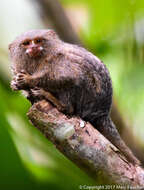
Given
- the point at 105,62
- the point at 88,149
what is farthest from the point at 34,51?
the point at 105,62

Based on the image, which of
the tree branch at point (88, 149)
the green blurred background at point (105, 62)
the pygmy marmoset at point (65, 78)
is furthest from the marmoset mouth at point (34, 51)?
the tree branch at point (88, 149)

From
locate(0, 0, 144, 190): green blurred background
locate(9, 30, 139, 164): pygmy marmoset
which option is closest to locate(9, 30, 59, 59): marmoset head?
locate(9, 30, 139, 164): pygmy marmoset

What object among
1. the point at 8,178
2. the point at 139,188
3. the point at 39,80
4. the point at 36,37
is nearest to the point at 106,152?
the point at 139,188

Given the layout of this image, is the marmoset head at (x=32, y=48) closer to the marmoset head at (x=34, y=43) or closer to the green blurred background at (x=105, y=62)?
the marmoset head at (x=34, y=43)

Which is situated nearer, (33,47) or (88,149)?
(88,149)

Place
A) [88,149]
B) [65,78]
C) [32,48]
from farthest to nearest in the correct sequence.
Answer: [32,48]
[65,78]
[88,149]

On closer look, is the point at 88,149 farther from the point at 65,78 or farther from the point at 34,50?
the point at 34,50
